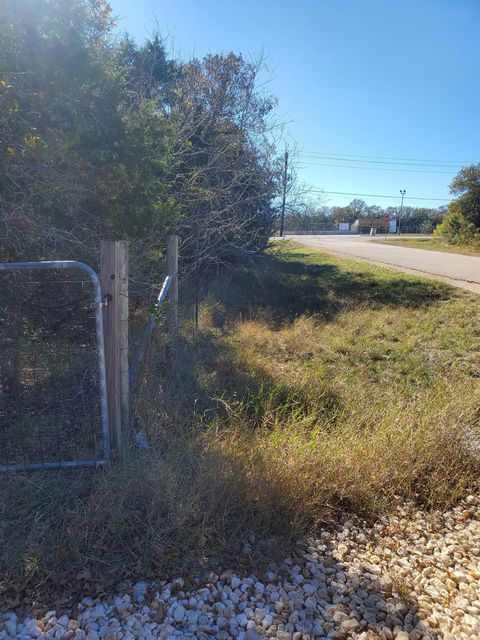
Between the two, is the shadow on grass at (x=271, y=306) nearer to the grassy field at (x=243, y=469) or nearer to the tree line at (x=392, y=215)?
the grassy field at (x=243, y=469)

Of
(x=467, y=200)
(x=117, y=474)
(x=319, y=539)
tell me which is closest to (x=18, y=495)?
(x=117, y=474)

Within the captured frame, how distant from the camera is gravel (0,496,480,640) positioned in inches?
74.1

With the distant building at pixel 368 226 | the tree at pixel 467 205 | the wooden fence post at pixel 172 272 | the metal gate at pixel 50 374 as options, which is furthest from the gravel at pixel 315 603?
the distant building at pixel 368 226

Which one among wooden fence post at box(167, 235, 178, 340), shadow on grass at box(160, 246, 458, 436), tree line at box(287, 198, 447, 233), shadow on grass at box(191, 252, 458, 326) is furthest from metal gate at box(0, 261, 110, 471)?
tree line at box(287, 198, 447, 233)

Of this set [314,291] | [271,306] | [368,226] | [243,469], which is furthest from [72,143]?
[368,226]

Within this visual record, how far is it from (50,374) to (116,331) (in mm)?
1531

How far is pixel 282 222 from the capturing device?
13.8 meters

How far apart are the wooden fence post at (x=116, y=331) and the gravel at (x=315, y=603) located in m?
1.16

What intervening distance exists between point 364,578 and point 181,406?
254 centimetres

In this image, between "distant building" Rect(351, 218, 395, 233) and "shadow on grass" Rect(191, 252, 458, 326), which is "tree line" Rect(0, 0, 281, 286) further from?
"distant building" Rect(351, 218, 395, 233)

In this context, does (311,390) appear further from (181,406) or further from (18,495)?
(18,495)

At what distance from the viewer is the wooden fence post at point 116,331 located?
2816mm

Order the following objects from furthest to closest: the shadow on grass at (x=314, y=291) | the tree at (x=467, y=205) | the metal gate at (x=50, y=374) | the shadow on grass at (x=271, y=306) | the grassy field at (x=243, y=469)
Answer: the tree at (x=467, y=205) → the shadow on grass at (x=314, y=291) → the shadow on grass at (x=271, y=306) → the metal gate at (x=50, y=374) → the grassy field at (x=243, y=469)

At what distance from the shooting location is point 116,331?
2.89 m
